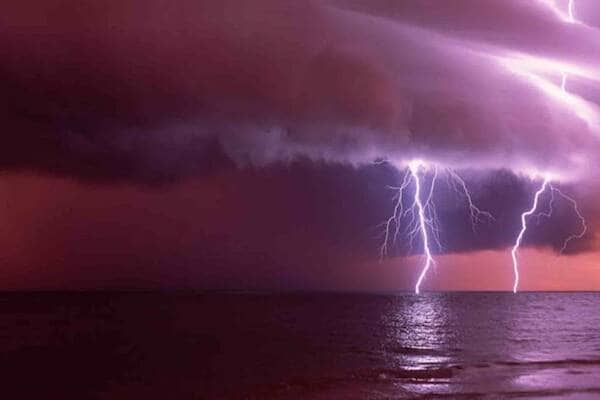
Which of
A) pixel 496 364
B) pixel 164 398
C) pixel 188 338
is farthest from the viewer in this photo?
pixel 188 338

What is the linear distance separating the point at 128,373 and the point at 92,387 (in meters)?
2.04

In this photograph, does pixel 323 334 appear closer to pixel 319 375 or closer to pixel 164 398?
pixel 319 375

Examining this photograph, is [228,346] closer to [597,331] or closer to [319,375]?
[319,375]

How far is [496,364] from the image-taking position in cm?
1845

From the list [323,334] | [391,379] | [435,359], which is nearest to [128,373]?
[391,379]

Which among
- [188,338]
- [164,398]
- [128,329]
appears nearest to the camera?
[164,398]

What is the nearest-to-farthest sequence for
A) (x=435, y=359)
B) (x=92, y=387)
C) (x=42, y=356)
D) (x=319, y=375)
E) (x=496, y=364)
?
(x=92, y=387), (x=319, y=375), (x=496, y=364), (x=435, y=359), (x=42, y=356)

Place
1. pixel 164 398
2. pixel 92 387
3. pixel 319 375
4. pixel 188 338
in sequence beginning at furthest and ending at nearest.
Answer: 1. pixel 188 338
2. pixel 319 375
3. pixel 92 387
4. pixel 164 398

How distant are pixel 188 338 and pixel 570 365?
14.9m

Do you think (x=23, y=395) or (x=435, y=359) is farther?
(x=435, y=359)

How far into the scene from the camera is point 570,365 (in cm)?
1775

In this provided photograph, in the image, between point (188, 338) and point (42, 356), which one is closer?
point (42, 356)

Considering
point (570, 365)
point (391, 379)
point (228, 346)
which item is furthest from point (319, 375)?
point (228, 346)

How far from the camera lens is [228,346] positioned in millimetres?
24500
